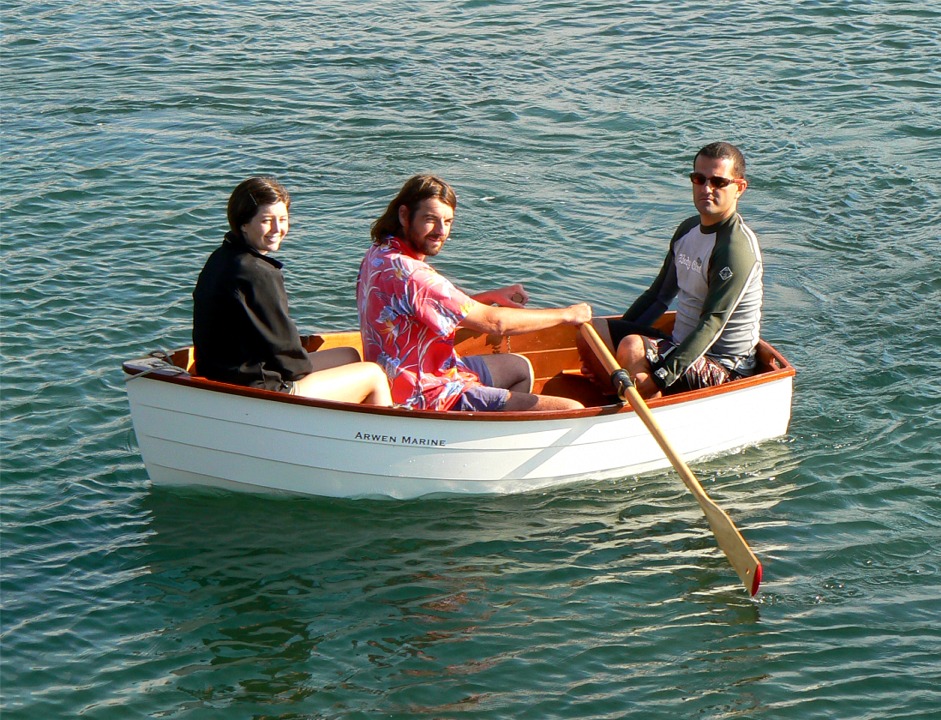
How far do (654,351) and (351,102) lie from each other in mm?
7117

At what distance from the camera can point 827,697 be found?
5.04m

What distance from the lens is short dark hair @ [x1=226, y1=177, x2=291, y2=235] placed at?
18.1 ft

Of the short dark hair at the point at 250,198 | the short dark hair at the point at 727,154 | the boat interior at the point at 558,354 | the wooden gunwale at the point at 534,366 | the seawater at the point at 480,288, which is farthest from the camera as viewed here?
the boat interior at the point at 558,354

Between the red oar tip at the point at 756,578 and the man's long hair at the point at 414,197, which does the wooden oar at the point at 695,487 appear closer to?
the red oar tip at the point at 756,578

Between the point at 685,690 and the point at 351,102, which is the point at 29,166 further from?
the point at 685,690

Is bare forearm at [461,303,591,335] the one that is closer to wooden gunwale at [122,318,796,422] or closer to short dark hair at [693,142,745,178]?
wooden gunwale at [122,318,796,422]

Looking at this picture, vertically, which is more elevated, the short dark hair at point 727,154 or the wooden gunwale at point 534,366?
the short dark hair at point 727,154

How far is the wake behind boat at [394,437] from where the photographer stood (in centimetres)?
590

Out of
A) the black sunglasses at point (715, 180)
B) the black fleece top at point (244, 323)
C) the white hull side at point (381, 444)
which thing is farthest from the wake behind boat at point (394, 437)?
the black sunglasses at point (715, 180)

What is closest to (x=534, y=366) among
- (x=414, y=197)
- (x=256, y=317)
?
(x=414, y=197)

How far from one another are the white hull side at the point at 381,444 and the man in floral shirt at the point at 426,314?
205 millimetres

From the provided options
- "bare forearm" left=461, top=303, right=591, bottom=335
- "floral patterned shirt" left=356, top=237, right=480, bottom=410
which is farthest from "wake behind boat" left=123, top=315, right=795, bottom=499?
"bare forearm" left=461, top=303, right=591, bottom=335

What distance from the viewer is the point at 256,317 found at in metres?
5.68

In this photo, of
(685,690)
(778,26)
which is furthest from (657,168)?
(685,690)
